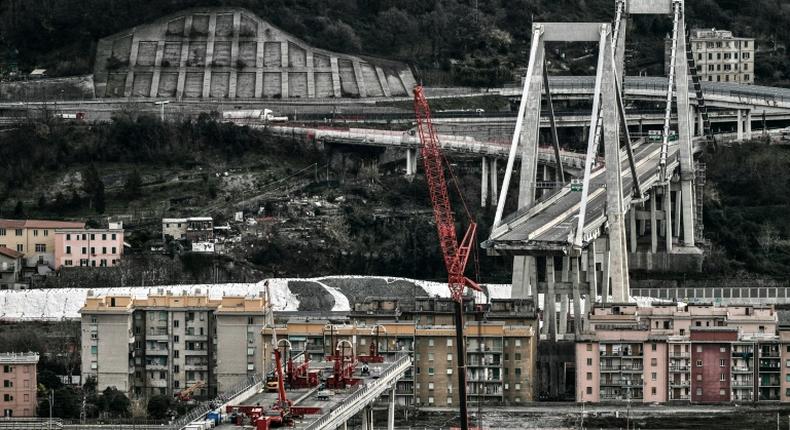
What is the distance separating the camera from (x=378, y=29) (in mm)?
141625

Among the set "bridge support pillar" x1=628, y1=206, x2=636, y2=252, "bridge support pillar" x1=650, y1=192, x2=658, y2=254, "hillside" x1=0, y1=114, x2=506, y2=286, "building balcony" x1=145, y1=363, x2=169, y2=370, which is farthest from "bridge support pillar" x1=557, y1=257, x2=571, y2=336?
"bridge support pillar" x1=650, y1=192, x2=658, y2=254

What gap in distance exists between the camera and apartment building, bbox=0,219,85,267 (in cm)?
11769

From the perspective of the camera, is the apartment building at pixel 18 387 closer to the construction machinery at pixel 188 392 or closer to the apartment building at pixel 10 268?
the construction machinery at pixel 188 392

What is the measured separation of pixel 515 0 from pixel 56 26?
1867 cm

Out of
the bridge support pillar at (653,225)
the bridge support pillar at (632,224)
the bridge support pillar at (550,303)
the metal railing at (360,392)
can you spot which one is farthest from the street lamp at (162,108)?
Result: the metal railing at (360,392)

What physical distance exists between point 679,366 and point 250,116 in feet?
125

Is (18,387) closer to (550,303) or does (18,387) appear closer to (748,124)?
(550,303)

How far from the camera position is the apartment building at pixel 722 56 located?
14562 cm

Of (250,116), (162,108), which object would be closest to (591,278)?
(250,116)

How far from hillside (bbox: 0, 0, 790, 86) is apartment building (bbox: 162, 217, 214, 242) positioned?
1888 centimetres

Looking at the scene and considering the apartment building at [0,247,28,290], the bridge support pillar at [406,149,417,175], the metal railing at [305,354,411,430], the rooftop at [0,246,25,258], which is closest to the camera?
the metal railing at [305,354,411,430]

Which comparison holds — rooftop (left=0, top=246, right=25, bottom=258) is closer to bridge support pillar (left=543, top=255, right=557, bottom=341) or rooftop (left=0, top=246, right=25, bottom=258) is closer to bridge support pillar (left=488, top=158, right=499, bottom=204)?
bridge support pillar (left=488, top=158, right=499, bottom=204)

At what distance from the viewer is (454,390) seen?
323ft

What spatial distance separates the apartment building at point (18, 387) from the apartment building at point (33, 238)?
66.7 ft
